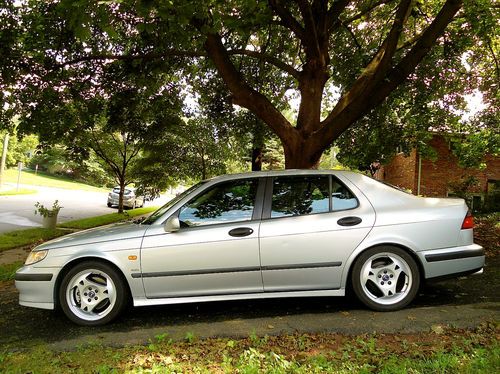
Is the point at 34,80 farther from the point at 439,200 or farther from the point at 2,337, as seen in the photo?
the point at 439,200

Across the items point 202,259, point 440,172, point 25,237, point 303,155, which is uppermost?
point 440,172

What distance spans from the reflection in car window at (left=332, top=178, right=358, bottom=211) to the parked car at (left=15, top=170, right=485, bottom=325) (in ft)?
0.04

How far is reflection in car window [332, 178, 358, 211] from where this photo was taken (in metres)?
4.75

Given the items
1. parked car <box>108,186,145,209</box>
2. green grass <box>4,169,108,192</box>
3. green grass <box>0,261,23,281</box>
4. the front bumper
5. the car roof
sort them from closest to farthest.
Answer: the front bumper < the car roof < green grass <box>0,261,23,281</box> < parked car <box>108,186,145,209</box> < green grass <box>4,169,108,192</box>

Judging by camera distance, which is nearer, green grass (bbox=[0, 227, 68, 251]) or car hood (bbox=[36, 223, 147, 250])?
car hood (bbox=[36, 223, 147, 250])

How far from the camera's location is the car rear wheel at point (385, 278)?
461 centimetres

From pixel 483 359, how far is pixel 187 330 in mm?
2538

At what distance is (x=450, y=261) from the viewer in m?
4.66

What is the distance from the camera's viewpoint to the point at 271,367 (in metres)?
3.38

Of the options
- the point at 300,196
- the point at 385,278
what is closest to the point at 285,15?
the point at 300,196

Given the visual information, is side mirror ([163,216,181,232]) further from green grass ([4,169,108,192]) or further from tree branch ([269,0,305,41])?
green grass ([4,169,108,192])

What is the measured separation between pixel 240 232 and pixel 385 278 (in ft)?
5.22

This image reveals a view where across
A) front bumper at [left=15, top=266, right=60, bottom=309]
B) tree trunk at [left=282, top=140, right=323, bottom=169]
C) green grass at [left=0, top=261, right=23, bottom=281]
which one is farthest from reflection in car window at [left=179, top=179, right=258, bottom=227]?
green grass at [left=0, top=261, right=23, bottom=281]

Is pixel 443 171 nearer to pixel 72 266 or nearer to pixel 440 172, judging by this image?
pixel 440 172
